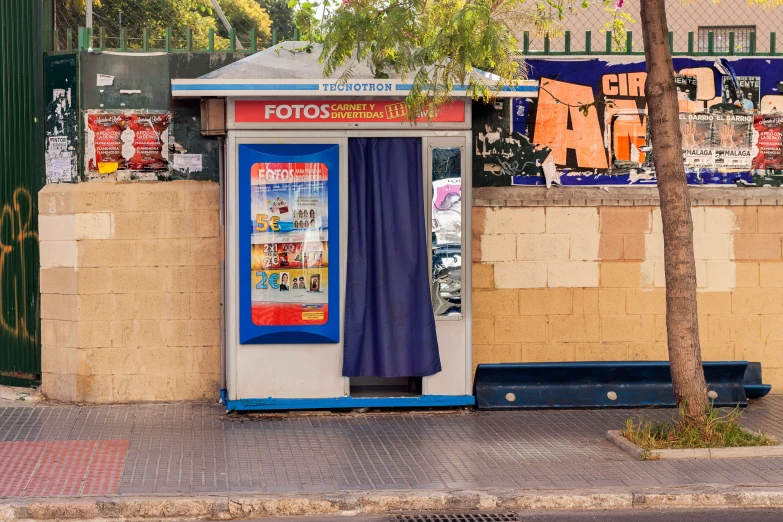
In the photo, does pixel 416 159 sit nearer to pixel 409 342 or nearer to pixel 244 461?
pixel 409 342

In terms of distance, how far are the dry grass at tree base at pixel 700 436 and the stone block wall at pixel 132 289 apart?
4.13m

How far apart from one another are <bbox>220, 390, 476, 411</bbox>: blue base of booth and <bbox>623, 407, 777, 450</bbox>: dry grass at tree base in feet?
6.16

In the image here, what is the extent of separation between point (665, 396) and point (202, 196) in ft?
16.2

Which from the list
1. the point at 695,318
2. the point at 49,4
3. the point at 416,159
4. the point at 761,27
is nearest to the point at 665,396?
the point at 695,318

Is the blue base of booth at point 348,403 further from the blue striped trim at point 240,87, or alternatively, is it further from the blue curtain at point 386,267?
the blue striped trim at point 240,87

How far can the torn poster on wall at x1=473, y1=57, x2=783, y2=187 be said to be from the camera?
32.3ft

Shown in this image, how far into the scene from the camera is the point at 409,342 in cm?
921

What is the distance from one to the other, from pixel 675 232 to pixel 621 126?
231 centimetres

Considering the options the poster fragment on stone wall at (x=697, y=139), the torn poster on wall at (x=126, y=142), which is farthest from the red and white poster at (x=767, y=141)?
the torn poster on wall at (x=126, y=142)

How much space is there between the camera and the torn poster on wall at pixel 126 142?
31.0 ft

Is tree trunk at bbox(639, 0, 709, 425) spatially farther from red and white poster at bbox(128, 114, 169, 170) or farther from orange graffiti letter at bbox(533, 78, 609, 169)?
red and white poster at bbox(128, 114, 169, 170)

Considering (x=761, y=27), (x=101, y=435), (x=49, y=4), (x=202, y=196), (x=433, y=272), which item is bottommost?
(x=101, y=435)

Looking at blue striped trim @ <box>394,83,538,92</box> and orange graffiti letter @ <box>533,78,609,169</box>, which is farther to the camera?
orange graffiti letter @ <box>533,78,609,169</box>

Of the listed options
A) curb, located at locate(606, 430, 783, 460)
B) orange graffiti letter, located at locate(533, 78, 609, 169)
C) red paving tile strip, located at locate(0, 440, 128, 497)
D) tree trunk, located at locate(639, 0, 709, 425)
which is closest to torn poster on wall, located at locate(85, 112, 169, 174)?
red paving tile strip, located at locate(0, 440, 128, 497)
